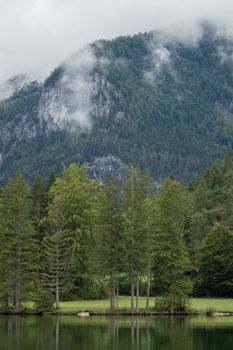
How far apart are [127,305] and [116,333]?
26.7 meters

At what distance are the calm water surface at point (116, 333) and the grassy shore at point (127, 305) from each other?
19.4ft

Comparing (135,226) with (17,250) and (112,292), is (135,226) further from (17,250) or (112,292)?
(17,250)

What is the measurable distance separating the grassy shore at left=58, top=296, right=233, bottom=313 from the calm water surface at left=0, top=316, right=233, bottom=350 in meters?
5.91

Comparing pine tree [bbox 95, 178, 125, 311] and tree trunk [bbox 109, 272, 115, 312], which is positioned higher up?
pine tree [bbox 95, 178, 125, 311]

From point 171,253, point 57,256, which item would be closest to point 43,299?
point 57,256

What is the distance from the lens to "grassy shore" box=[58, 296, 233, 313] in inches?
3081

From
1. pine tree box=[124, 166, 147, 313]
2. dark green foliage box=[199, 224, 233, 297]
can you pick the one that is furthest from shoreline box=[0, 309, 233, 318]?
dark green foliage box=[199, 224, 233, 297]

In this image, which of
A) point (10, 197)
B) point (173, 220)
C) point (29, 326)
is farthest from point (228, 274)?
point (29, 326)

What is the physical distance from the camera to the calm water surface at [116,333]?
1917 inches

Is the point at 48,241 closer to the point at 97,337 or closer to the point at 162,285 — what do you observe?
the point at 162,285

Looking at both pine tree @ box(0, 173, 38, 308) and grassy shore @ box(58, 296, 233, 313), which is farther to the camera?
pine tree @ box(0, 173, 38, 308)

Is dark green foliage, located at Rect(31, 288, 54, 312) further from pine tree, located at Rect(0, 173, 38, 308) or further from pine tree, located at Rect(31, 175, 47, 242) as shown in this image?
pine tree, located at Rect(31, 175, 47, 242)

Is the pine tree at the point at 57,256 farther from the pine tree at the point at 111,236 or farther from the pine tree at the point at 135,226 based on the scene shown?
the pine tree at the point at 135,226

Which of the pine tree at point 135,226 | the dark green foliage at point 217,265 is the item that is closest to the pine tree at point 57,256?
the pine tree at point 135,226
